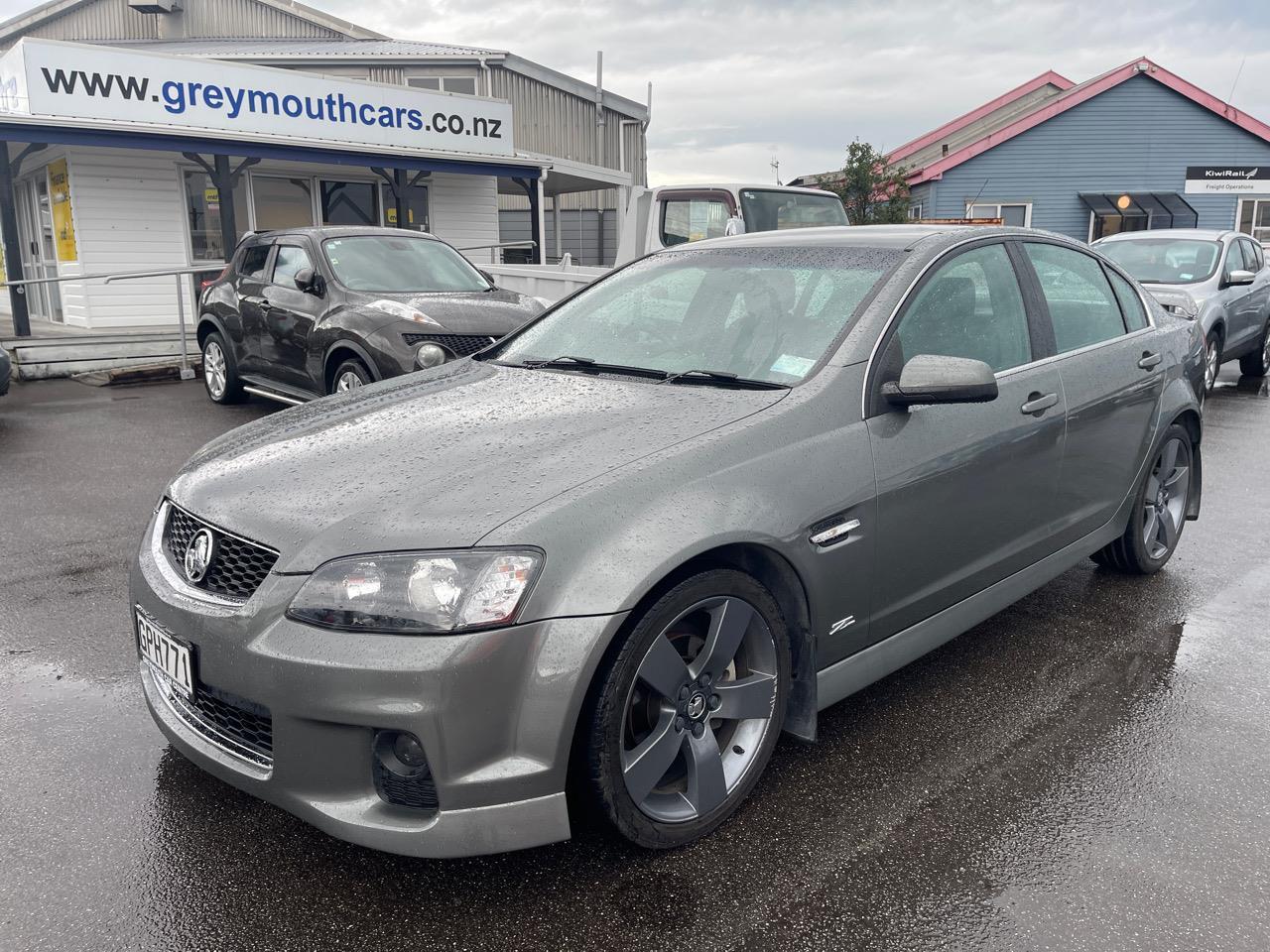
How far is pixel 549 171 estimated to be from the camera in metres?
20.2

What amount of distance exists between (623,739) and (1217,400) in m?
10.1

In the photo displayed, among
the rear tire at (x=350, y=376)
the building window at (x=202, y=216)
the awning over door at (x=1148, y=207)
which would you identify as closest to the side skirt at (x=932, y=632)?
the rear tire at (x=350, y=376)

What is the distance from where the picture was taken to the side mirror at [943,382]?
2877 millimetres

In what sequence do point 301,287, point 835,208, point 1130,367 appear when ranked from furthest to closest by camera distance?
point 835,208 → point 301,287 → point 1130,367

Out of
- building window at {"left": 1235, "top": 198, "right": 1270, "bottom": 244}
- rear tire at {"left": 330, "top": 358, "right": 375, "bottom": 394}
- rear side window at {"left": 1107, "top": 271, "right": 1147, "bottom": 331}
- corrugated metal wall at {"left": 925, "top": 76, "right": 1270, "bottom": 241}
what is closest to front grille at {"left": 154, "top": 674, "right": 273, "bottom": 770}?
rear side window at {"left": 1107, "top": 271, "right": 1147, "bottom": 331}

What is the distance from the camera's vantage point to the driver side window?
3.16 m

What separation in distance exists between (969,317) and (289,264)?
673cm

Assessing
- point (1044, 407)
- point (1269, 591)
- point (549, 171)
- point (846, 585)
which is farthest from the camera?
point (549, 171)

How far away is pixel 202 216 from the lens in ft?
52.5

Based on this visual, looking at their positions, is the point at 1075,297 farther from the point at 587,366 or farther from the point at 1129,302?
the point at 587,366

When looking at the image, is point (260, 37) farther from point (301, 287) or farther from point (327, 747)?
point (327, 747)

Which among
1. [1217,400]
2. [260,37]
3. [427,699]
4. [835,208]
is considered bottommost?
[1217,400]

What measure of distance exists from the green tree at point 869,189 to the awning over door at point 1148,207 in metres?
5.34

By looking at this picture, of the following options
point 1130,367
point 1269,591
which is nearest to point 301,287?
point 1130,367
